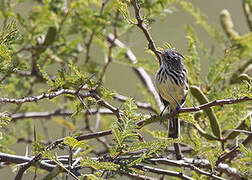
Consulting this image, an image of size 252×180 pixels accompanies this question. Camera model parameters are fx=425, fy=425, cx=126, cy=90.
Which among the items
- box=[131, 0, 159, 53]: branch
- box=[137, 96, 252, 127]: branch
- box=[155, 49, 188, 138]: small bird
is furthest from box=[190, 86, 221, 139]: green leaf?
box=[155, 49, 188, 138]: small bird

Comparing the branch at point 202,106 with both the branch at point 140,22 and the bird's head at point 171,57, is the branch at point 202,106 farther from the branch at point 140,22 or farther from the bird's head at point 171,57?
the bird's head at point 171,57

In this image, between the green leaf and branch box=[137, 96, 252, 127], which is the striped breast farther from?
branch box=[137, 96, 252, 127]

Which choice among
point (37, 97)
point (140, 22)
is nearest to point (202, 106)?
point (140, 22)

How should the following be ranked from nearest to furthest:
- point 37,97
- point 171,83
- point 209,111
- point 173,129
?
point 37,97
point 209,111
point 173,129
point 171,83

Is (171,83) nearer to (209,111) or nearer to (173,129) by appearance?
(173,129)

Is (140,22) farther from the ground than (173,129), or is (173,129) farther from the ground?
(140,22)

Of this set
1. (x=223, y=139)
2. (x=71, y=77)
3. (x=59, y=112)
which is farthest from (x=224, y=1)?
(x=71, y=77)

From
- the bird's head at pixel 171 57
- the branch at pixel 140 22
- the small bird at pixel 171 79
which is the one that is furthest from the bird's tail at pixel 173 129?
the branch at pixel 140 22

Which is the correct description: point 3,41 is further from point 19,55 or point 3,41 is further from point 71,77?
point 19,55

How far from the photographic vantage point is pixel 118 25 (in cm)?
332

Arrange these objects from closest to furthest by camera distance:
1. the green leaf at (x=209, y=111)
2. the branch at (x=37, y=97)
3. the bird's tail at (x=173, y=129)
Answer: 1. the branch at (x=37, y=97)
2. the green leaf at (x=209, y=111)
3. the bird's tail at (x=173, y=129)

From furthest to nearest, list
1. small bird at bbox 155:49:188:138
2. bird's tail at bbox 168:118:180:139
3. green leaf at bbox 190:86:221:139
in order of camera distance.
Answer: small bird at bbox 155:49:188:138 < bird's tail at bbox 168:118:180:139 < green leaf at bbox 190:86:221:139

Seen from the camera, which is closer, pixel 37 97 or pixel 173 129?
pixel 37 97

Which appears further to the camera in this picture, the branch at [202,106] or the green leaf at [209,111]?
the green leaf at [209,111]
